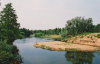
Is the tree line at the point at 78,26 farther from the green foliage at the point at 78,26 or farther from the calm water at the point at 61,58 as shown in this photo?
the calm water at the point at 61,58

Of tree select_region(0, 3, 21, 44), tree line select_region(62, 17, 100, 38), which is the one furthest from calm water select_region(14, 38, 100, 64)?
tree line select_region(62, 17, 100, 38)

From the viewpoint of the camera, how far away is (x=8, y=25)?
2320cm

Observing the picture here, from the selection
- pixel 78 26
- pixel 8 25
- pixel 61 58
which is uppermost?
pixel 78 26

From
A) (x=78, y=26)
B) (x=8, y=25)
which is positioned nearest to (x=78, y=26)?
(x=78, y=26)

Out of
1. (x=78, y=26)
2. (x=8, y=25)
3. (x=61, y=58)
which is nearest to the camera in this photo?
(x=61, y=58)

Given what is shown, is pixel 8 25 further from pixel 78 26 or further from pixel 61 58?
pixel 78 26

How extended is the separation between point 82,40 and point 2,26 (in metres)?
34.7

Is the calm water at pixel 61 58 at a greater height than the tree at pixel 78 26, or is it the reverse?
the tree at pixel 78 26

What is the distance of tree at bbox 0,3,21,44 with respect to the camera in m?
22.4

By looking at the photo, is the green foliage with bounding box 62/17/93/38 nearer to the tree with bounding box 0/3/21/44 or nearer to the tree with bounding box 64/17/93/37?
the tree with bounding box 64/17/93/37

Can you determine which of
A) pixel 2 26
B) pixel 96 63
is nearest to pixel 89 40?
pixel 96 63

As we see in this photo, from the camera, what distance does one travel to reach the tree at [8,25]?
2243 cm

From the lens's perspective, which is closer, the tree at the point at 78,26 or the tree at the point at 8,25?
the tree at the point at 8,25

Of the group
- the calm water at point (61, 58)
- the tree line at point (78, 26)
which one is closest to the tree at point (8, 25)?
the calm water at point (61, 58)
